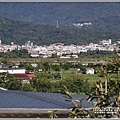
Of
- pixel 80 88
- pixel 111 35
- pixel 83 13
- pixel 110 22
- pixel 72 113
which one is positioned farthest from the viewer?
pixel 83 13

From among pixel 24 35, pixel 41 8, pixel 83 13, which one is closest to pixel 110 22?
pixel 83 13

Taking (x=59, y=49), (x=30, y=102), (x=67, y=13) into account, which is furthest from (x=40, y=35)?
(x=30, y=102)

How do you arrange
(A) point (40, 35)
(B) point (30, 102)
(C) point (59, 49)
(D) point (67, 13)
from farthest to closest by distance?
1. (D) point (67, 13)
2. (A) point (40, 35)
3. (C) point (59, 49)
4. (B) point (30, 102)

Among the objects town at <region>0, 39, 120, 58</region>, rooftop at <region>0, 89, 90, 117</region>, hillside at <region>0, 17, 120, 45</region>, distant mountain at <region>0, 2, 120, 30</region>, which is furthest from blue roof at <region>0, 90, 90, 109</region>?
distant mountain at <region>0, 2, 120, 30</region>

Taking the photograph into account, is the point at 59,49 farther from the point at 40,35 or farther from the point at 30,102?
the point at 30,102

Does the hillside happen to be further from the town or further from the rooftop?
the rooftop

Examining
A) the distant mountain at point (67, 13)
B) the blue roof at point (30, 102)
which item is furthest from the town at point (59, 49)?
the blue roof at point (30, 102)

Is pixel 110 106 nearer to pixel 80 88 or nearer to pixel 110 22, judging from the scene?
pixel 80 88

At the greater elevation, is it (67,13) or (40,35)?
(67,13)
